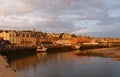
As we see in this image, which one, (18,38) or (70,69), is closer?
(70,69)

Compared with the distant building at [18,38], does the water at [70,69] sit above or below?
below

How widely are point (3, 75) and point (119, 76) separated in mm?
13678

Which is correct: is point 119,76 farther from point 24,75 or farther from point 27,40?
point 27,40

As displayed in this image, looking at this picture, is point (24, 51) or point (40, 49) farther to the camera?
point (40, 49)

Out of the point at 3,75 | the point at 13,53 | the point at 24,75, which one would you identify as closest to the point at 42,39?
the point at 13,53

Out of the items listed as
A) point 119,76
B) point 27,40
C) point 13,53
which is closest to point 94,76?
point 119,76

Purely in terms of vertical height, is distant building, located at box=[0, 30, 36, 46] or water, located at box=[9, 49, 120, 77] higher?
distant building, located at box=[0, 30, 36, 46]

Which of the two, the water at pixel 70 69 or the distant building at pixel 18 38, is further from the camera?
the distant building at pixel 18 38

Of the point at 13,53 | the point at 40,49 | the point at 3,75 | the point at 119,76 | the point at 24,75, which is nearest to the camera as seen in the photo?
the point at 3,75

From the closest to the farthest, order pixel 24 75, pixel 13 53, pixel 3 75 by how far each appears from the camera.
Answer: pixel 3 75 < pixel 24 75 < pixel 13 53

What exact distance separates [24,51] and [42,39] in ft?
261

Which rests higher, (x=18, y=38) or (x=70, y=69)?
(x=18, y=38)

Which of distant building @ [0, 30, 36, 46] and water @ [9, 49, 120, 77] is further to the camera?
Result: distant building @ [0, 30, 36, 46]

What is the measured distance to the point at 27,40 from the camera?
12988 cm
